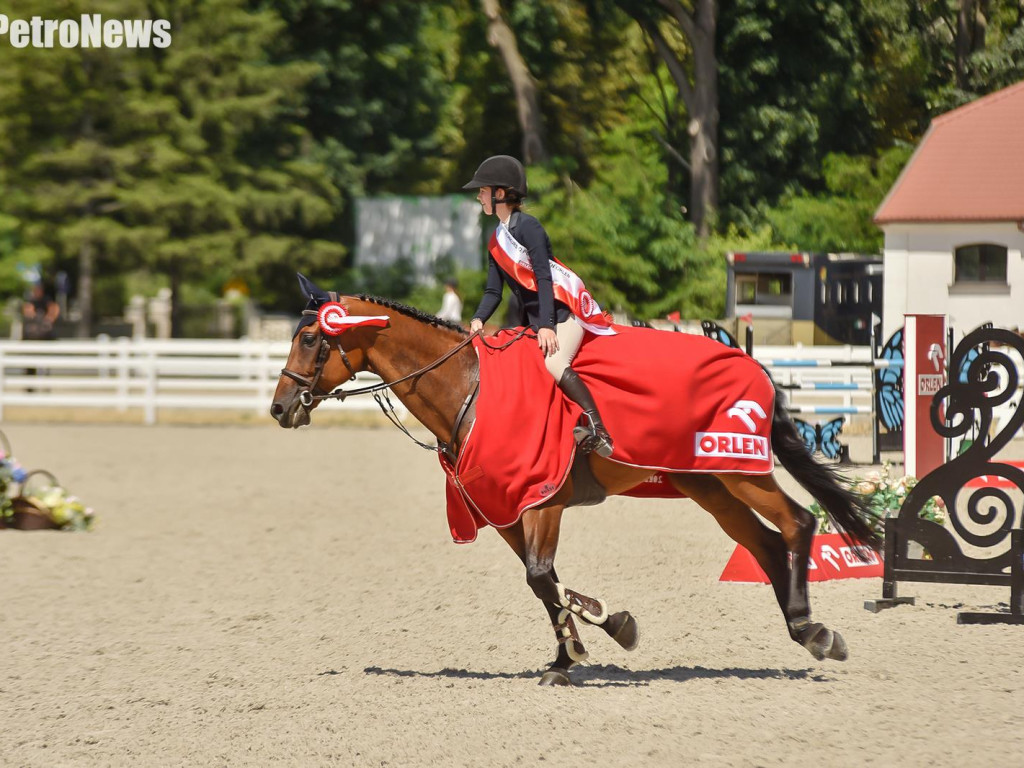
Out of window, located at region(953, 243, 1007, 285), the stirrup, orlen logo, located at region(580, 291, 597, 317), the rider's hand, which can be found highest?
window, located at region(953, 243, 1007, 285)

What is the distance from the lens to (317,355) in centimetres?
668

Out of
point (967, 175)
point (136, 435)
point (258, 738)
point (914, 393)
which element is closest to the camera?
point (258, 738)

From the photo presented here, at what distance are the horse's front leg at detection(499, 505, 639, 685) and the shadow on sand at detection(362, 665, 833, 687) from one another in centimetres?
14

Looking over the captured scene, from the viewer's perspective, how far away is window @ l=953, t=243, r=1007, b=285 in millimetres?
28000

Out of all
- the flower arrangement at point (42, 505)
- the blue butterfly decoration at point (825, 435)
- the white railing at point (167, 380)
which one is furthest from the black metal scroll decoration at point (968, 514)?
the white railing at point (167, 380)

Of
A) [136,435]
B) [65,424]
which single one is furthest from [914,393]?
[65,424]

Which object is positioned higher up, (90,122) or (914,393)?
(90,122)

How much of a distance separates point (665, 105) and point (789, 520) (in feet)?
100.0

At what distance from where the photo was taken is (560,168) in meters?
36.2

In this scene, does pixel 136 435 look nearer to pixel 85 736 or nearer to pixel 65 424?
pixel 65 424

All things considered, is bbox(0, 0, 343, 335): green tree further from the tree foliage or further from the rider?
the rider

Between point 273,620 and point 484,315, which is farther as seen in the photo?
point 273,620

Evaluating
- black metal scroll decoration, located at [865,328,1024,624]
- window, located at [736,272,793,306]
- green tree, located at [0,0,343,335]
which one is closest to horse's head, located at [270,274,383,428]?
black metal scroll decoration, located at [865,328,1024,624]

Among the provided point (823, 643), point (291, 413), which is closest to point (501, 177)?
point (291, 413)
